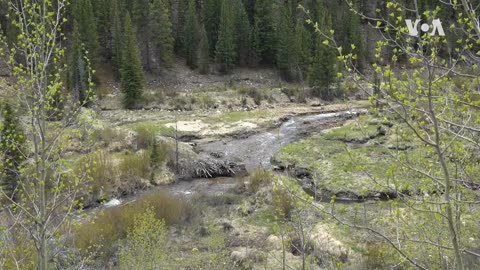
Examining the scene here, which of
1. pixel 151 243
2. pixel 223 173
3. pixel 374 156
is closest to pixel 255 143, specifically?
pixel 223 173

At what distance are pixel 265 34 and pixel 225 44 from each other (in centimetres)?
714

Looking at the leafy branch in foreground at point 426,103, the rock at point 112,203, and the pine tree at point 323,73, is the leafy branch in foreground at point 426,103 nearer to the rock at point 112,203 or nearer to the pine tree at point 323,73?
the rock at point 112,203

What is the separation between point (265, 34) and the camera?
5947 centimetres

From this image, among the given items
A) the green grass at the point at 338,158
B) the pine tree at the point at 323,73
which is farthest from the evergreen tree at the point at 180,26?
the green grass at the point at 338,158

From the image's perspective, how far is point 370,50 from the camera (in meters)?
68.8

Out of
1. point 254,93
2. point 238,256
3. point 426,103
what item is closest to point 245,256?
point 238,256

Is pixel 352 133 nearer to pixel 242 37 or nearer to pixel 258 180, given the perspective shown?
pixel 258 180

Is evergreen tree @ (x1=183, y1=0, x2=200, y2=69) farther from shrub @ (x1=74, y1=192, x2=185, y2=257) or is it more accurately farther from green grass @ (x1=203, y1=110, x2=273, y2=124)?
shrub @ (x1=74, y1=192, x2=185, y2=257)

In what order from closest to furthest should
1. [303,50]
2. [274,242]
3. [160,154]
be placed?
1. [274,242]
2. [160,154]
3. [303,50]

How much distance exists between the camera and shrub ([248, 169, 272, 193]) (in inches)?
814

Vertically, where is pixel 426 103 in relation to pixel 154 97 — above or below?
above

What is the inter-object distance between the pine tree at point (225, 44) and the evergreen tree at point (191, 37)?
311cm

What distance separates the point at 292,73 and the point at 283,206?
133 feet

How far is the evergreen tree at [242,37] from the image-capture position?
192 feet
